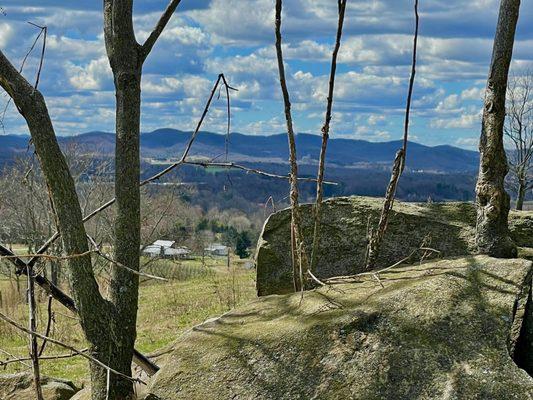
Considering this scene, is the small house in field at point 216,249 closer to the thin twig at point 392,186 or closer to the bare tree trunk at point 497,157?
the thin twig at point 392,186

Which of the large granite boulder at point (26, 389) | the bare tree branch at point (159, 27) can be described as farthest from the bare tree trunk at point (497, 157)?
the large granite boulder at point (26, 389)

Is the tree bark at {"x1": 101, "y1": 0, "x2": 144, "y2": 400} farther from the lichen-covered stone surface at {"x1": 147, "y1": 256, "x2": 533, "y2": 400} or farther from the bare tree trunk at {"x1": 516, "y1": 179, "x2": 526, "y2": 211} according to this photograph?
the bare tree trunk at {"x1": 516, "y1": 179, "x2": 526, "y2": 211}

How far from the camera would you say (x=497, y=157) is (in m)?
5.11

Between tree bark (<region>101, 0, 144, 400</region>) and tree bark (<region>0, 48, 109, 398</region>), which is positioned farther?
tree bark (<region>101, 0, 144, 400</region>)

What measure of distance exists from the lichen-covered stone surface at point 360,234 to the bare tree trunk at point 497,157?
29.7 inches

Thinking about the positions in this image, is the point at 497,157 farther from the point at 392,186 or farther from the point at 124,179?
the point at 124,179

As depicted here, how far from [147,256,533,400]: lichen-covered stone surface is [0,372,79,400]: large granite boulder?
2085 millimetres

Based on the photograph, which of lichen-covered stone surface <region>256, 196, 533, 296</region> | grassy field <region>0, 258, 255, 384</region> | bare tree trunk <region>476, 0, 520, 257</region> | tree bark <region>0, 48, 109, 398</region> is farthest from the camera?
grassy field <region>0, 258, 255, 384</region>

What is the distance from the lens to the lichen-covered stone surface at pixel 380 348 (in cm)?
369

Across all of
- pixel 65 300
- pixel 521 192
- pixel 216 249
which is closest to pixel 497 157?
pixel 65 300

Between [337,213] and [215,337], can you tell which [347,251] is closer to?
[337,213]

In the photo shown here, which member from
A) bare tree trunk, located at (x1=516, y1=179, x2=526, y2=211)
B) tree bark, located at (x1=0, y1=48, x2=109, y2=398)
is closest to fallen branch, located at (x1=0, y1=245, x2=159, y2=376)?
tree bark, located at (x1=0, y1=48, x2=109, y2=398)

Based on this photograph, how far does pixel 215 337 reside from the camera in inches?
169

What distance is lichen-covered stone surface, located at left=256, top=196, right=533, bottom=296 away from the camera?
20.1ft
